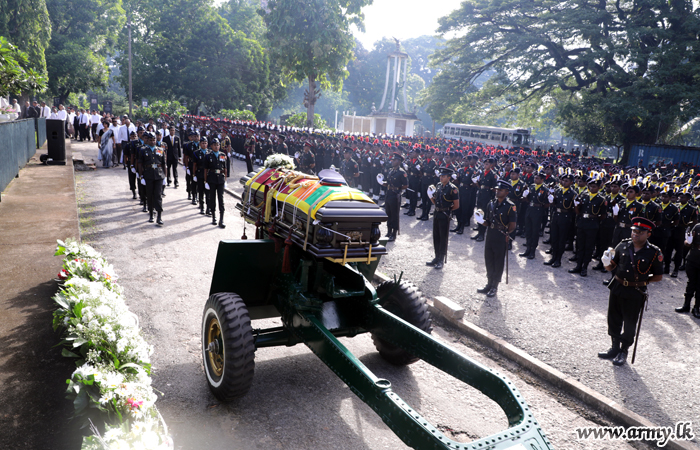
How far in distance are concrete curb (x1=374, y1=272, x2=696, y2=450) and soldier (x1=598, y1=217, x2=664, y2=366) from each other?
3.34 feet

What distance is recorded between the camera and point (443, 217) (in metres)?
9.63

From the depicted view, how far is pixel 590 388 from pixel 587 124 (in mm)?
32051

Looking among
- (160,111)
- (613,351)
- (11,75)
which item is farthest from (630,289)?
(160,111)

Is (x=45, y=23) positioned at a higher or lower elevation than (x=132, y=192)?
higher

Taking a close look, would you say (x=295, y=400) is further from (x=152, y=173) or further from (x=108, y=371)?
(x=152, y=173)

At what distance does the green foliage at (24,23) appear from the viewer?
20.7 m

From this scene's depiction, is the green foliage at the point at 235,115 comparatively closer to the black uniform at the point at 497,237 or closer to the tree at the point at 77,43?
the tree at the point at 77,43

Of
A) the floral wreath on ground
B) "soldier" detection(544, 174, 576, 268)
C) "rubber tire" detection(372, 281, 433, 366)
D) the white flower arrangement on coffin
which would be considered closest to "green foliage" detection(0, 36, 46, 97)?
the white flower arrangement on coffin

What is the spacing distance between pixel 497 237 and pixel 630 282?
2.52 m

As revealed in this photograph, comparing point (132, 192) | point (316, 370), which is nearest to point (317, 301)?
point (316, 370)

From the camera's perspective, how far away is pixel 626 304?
5.87 metres

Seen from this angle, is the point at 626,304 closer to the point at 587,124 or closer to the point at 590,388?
the point at 590,388

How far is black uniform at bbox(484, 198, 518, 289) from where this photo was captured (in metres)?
7.96

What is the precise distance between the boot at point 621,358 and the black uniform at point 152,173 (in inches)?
393
